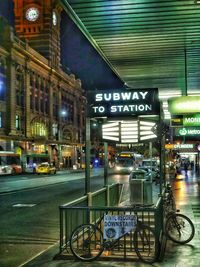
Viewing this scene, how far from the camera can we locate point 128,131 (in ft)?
36.3

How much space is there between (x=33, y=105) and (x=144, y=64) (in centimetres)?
7107

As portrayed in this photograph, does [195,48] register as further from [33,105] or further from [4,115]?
[33,105]

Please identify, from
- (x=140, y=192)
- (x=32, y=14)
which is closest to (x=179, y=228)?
(x=140, y=192)

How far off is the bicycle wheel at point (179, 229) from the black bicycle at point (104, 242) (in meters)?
1.17

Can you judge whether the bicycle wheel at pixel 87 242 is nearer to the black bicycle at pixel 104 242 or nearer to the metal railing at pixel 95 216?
the black bicycle at pixel 104 242

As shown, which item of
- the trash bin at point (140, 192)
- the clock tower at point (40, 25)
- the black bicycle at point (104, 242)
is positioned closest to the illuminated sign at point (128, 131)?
the black bicycle at point (104, 242)

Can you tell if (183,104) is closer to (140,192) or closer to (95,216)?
(140,192)

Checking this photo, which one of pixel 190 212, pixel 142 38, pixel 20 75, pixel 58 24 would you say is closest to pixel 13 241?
pixel 142 38

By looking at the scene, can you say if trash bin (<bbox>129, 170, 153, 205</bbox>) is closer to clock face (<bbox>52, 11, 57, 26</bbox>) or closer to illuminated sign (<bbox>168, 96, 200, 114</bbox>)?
illuminated sign (<bbox>168, 96, 200, 114</bbox>)

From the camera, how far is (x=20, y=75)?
77812 millimetres

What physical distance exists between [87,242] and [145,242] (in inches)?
43.2

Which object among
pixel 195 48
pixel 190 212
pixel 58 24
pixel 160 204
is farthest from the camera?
pixel 58 24

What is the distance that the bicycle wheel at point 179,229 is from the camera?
1035cm

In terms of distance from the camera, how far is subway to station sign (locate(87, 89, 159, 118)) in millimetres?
9617
